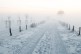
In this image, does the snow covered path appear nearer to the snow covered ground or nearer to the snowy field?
the snowy field

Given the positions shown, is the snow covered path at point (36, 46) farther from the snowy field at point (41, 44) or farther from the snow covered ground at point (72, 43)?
the snow covered ground at point (72, 43)

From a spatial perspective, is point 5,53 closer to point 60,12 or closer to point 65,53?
point 65,53

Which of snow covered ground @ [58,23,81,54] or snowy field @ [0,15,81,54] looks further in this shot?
snow covered ground @ [58,23,81,54]

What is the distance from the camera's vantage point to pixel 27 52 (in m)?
10.6

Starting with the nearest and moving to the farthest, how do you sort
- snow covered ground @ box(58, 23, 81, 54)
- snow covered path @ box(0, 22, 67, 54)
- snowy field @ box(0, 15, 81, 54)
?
snow covered path @ box(0, 22, 67, 54) → snowy field @ box(0, 15, 81, 54) → snow covered ground @ box(58, 23, 81, 54)

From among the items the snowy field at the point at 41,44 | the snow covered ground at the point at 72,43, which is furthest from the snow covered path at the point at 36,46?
the snow covered ground at the point at 72,43

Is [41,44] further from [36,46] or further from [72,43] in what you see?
[72,43]

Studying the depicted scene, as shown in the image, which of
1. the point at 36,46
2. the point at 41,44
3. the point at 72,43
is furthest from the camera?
the point at 72,43

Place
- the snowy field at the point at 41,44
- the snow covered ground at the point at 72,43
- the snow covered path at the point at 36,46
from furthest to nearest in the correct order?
the snow covered ground at the point at 72,43 → the snowy field at the point at 41,44 → the snow covered path at the point at 36,46

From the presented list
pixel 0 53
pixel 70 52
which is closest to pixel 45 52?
pixel 70 52

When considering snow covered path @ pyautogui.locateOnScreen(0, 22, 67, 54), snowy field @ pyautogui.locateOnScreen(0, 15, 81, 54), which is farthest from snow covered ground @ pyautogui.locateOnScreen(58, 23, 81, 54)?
snow covered path @ pyautogui.locateOnScreen(0, 22, 67, 54)

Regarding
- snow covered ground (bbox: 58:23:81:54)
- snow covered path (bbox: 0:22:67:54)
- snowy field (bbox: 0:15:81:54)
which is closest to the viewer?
snow covered path (bbox: 0:22:67:54)

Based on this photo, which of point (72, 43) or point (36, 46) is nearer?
point (36, 46)

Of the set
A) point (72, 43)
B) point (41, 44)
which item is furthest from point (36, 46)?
point (72, 43)
